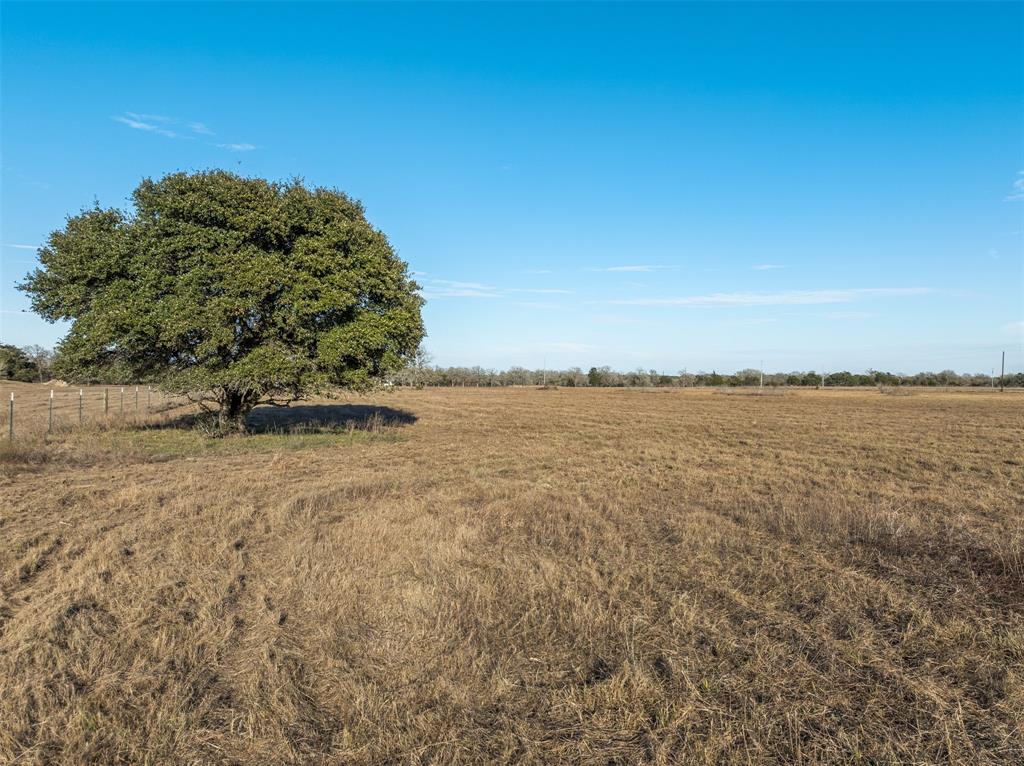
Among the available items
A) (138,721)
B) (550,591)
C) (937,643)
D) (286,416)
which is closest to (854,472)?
(937,643)

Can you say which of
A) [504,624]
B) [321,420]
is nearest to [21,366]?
[321,420]

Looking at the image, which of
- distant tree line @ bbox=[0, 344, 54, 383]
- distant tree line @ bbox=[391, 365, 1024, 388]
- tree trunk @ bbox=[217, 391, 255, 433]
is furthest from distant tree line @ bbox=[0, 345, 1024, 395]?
tree trunk @ bbox=[217, 391, 255, 433]

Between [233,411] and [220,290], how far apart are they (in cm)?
533

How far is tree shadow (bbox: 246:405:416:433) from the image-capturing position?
2397 cm

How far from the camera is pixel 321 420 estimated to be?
2938cm

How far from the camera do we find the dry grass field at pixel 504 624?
374 centimetres

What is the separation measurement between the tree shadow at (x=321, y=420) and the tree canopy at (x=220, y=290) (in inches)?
172

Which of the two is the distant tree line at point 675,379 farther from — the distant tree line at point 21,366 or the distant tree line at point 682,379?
the distant tree line at point 21,366

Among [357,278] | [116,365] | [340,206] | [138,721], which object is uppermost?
[340,206]

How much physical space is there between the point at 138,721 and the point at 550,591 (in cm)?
377

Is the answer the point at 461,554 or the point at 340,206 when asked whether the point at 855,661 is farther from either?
the point at 340,206

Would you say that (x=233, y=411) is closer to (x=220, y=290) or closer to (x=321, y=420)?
(x=220, y=290)

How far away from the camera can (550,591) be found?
6164 millimetres

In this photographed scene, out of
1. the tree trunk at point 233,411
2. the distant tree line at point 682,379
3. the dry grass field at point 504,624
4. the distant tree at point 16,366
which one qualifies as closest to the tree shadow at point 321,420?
the tree trunk at point 233,411
